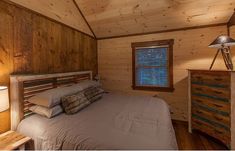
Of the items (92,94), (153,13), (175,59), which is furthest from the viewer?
(175,59)

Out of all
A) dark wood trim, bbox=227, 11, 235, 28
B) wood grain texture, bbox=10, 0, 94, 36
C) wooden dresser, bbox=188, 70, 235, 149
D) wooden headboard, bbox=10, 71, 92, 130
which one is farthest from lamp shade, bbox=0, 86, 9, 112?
dark wood trim, bbox=227, 11, 235, 28

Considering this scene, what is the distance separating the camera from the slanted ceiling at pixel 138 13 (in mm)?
2344

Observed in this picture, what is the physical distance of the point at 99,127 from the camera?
1.37m

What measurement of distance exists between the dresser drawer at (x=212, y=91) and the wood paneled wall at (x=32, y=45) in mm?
2522

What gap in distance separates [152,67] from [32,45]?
2619 millimetres

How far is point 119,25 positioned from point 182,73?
1.88 meters

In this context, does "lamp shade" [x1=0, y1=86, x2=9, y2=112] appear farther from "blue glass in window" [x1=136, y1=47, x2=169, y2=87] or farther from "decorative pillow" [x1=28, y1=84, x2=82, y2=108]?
"blue glass in window" [x1=136, y1=47, x2=169, y2=87]

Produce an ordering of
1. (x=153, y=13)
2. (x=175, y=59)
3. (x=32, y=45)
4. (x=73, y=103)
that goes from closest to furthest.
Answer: (x=73, y=103) < (x=32, y=45) < (x=153, y=13) < (x=175, y=59)

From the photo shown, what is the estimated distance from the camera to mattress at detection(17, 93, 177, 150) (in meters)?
1.12

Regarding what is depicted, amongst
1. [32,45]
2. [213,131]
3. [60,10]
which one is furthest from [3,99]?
[213,131]

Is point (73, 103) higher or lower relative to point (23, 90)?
lower

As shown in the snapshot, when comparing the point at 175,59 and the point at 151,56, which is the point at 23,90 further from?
the point at 175,59

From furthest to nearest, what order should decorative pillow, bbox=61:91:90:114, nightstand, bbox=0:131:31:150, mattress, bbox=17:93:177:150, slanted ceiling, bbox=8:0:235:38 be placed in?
slanted ceiling, bbox=8:0:235:38, decorative pillow, bbox=61:91:90:114, nightstand, bbox=0:131:31:150, mattress, bbox=17:93:177:150

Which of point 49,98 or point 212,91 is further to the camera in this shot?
point 212,91
